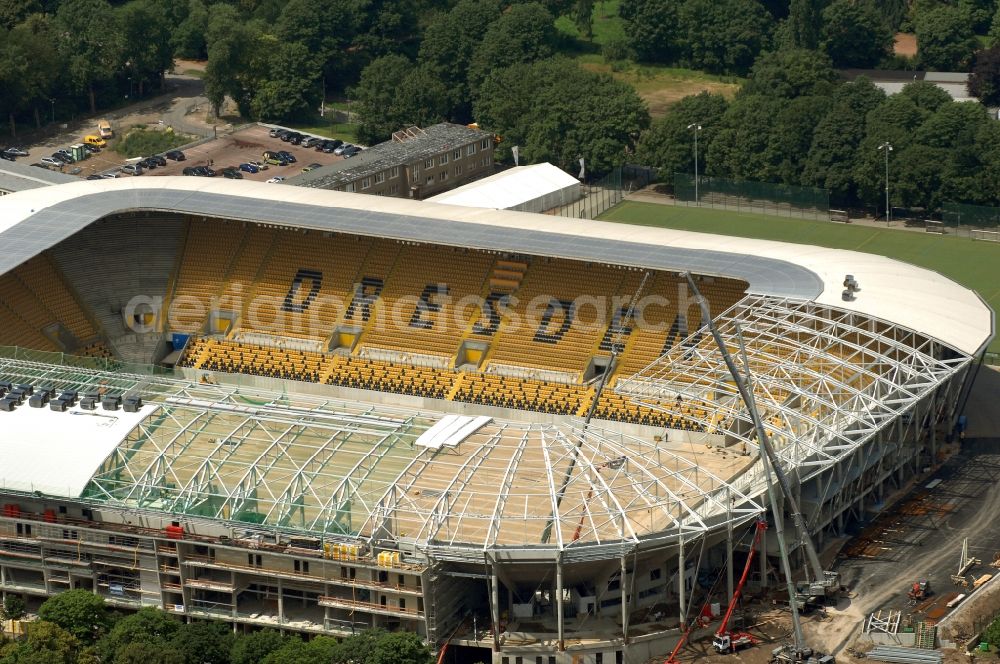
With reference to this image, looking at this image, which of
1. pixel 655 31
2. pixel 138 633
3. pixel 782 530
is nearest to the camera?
pixel 138 633

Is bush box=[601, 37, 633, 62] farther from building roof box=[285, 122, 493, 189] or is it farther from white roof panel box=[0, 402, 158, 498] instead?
white roof panel box=[0, 402, 158, 498]

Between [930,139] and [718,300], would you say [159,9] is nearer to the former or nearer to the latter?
[930,139]

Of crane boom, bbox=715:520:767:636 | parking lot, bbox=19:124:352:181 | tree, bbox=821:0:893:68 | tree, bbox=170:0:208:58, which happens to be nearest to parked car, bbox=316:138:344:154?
parking lot, bbox=19:124:352:181

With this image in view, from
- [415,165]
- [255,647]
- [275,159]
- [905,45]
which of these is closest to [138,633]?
[255,647]

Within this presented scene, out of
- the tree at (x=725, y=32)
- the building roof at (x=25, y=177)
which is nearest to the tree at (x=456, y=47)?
the tree at (x=725, y=32)

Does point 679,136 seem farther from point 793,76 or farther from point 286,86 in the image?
point 286,86

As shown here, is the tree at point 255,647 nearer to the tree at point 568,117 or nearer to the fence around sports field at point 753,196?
the fence around sports field at point 753,196

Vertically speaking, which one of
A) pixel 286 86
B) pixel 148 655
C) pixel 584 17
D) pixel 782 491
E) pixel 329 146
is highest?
pixel 584 17

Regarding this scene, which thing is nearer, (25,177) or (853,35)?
(25,177)

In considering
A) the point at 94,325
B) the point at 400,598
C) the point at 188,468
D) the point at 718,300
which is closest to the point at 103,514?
the point at 188,468
